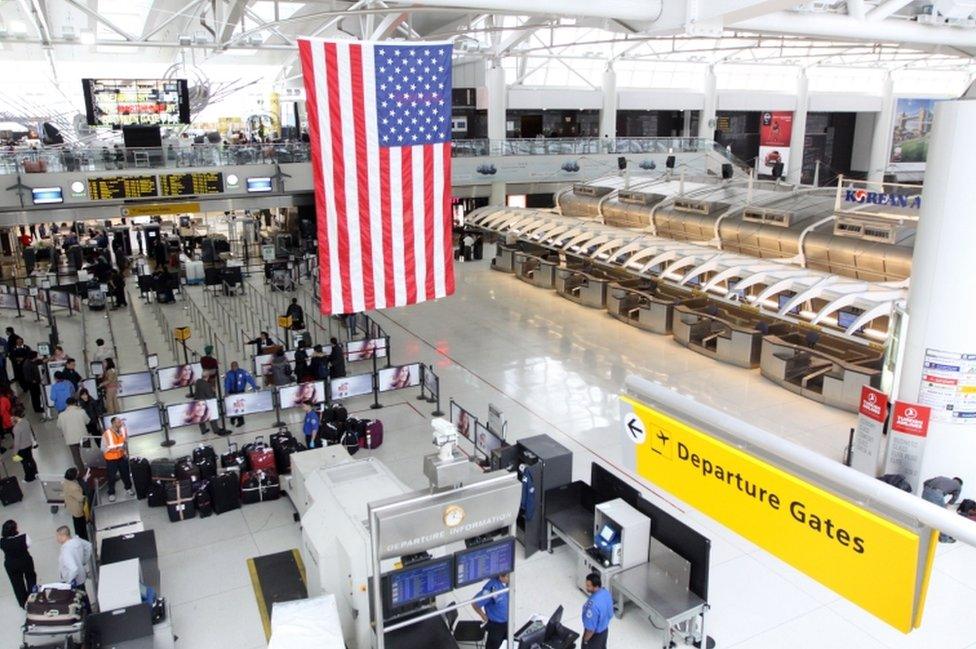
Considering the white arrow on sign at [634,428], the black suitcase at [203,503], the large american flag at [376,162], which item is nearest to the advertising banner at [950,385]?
the large american flag at [376,162]

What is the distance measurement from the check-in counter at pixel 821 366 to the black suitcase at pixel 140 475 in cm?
1355

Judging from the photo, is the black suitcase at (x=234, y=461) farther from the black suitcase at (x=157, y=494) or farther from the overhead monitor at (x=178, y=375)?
the overhead monitor at (x=178, y=375)

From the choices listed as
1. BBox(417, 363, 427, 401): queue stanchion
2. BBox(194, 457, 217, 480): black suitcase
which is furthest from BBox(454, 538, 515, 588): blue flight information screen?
BBox(417, 363, 427, 401): queue stanchion

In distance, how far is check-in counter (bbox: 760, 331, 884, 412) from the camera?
51.7 ft

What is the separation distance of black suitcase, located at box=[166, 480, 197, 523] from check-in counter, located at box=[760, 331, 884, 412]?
12.9 metres

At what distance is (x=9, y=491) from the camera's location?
1209cm

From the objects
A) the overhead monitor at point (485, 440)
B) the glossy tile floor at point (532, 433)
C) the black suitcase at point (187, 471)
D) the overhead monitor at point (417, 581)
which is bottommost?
the glossy tile floor at point (532, 433)

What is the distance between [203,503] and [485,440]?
4.58m

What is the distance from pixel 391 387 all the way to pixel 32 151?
56.5 feet

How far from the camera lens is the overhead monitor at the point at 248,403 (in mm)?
14391

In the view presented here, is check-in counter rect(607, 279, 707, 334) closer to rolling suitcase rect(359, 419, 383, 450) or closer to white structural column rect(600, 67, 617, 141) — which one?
rolling suitcase rect(359, 419, 383, 450)

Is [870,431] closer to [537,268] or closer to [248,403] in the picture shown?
[248,403]

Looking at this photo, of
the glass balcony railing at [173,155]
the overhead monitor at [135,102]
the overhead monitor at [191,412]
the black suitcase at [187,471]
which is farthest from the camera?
the overhead monitor at [135,102]

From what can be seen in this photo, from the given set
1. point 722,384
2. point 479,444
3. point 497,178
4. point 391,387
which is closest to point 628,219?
point 497,178
